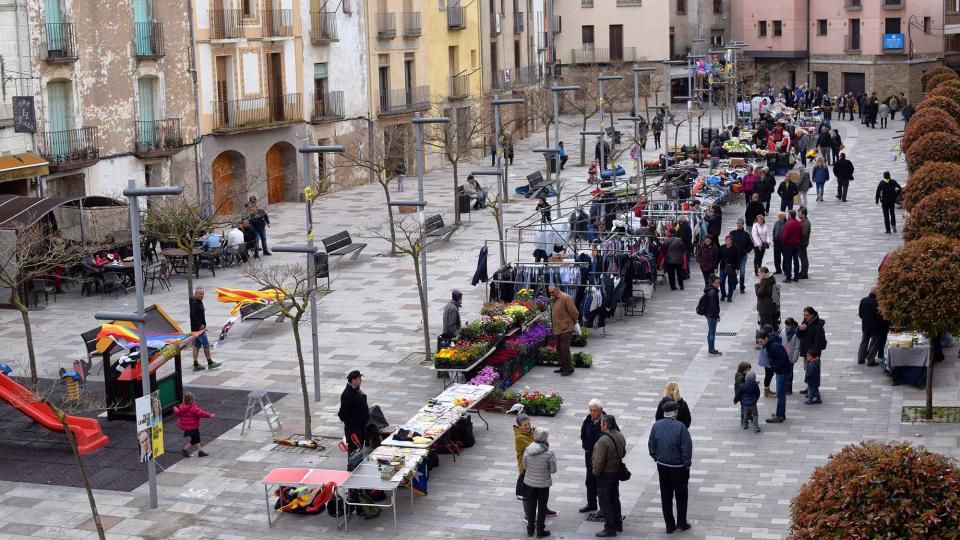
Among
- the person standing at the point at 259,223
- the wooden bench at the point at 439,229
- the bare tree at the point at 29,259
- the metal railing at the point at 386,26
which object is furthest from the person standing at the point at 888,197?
the metal railing at the point at 386,26

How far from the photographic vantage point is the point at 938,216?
24.7 metres

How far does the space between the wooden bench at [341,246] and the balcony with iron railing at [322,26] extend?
15.9 metres

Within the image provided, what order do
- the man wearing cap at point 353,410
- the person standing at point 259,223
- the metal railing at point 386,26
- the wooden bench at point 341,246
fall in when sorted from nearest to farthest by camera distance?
the man wearing cap at point 353,410 < the wooden bench at point 341,246 < the person standing at point 259,223 < the metal railing at point 386,26

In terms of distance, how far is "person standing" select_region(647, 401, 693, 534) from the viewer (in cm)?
1712

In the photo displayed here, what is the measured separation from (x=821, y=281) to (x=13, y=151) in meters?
20.1

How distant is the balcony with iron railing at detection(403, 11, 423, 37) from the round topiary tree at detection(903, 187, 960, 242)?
34.8m

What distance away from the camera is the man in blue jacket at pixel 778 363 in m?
21.3

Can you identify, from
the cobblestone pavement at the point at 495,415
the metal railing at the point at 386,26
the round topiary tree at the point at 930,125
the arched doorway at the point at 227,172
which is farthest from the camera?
the metal railing at the point at 386,26

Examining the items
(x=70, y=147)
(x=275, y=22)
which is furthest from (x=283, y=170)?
(x=70, y=147)

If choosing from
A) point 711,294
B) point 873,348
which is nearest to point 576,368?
point 711,294

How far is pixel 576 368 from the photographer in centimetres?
2506

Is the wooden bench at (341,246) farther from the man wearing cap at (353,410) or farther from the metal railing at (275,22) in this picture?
the man wearing cap at (353,410)

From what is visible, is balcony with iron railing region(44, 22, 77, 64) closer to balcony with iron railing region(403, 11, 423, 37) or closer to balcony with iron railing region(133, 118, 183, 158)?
A: balcony with iron railing region(133, 118, 183, 158)

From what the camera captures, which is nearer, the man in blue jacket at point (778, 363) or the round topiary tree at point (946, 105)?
the man in blue jacket at point (778, 363)
